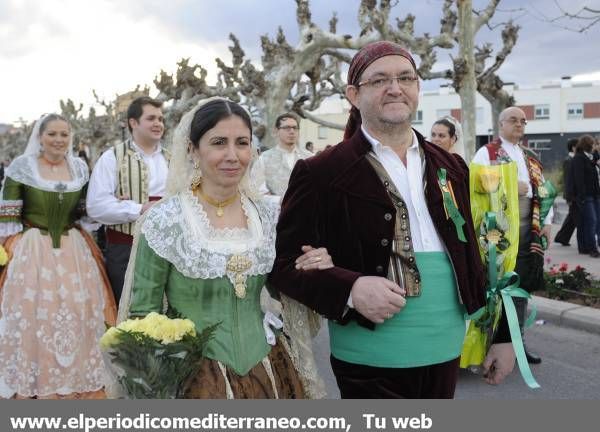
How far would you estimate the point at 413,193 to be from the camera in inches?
89.3

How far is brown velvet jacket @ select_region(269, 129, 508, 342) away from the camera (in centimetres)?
215

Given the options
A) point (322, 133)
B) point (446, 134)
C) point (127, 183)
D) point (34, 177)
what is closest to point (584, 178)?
point (446, 134)

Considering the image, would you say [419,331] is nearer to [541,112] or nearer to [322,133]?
[541,112]

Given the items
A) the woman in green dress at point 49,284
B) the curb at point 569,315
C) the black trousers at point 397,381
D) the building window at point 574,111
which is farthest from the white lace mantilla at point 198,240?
the building window at point 574,111

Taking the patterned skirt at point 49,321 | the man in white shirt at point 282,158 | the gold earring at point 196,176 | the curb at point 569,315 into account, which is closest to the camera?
the gold earring at point 196,176

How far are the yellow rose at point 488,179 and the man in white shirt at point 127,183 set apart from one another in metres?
2.23

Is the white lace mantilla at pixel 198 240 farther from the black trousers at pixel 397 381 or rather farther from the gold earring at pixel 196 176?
the black trousers at pixel 397 381

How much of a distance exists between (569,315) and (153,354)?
5207 millimetres

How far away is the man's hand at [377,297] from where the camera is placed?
204cm

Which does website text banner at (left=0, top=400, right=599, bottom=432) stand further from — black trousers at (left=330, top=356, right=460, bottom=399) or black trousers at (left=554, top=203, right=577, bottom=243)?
black trousers at (left=554, top=203, right=577, bottom=243)

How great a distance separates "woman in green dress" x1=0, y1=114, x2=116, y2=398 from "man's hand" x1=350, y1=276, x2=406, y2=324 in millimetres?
2765

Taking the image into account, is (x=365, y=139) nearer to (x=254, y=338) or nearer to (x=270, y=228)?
(x=270, y=228)

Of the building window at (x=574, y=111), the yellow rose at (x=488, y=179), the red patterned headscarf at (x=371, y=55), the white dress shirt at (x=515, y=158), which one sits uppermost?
Answer: the building window at (x=574, y=111)

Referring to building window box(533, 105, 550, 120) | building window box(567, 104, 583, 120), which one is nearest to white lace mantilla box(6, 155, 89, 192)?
building window box(533, 105, 550, 120)
